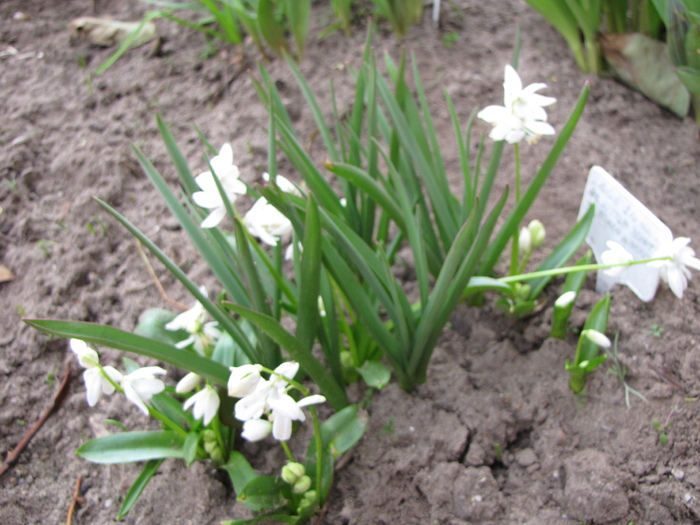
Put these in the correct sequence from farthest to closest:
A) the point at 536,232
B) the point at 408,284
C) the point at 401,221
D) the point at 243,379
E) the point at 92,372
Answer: the point at 408,284
the point at 536,232
the point at 401,221
the point at 92,372
the point at 243,379

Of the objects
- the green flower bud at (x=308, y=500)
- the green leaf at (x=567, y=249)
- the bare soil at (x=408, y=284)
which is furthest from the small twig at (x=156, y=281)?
the green leaf at (x=567, y=249)

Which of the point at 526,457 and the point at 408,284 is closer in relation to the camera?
the point at 526,457

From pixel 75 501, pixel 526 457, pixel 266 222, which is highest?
pixel 266 222

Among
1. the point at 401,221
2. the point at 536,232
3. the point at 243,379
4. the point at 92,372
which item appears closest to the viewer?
the point at 243,379

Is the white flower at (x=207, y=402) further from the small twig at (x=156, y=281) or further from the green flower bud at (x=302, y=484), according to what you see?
the small twig at (x=156, y=281)

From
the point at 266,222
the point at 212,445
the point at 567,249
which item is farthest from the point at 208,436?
the point at 567,249

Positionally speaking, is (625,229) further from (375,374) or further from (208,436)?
(208,436)

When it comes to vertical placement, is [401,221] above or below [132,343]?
below
